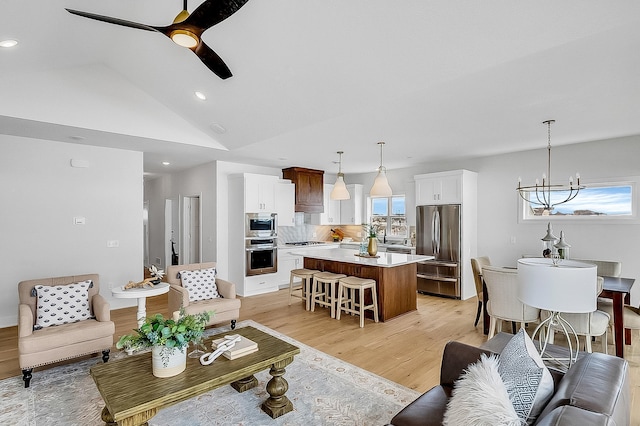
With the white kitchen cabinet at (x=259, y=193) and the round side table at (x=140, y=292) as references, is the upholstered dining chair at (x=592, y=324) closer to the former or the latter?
the round side table at (x=140, y=292)

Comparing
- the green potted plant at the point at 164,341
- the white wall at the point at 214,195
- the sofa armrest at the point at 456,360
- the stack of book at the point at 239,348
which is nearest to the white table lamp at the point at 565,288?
the sofa armrest at the point at 456,360

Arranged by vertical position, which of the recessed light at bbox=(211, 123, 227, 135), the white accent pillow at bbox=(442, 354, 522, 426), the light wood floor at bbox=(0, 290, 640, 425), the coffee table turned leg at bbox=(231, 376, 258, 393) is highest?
the recessed light at bbox=(211, 123, 227, 135)

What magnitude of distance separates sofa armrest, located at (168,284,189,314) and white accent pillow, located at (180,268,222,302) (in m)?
0.13

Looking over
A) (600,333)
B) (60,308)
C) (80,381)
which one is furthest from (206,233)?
(600,333)

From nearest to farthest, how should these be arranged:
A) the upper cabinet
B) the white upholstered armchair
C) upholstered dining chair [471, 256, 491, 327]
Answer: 1. the white upholstered armchair
2. upholstered dining chair [471, 256, 491, 327]
3. the upper cabinet

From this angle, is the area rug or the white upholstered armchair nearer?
the area rug

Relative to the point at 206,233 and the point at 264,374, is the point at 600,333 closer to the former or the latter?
the point at 264,374

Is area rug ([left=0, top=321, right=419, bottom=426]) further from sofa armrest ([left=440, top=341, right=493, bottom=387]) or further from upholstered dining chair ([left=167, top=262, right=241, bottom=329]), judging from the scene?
upholstered dining chair ([left=167, top=262, right=241, bottom=329])

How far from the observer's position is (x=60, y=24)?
2.93 metres

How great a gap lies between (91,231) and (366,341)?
4386 mm

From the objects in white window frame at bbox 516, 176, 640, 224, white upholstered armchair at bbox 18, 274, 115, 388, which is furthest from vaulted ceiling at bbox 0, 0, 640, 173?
white upholstered armchair at bbox 18, 274, 115, 388

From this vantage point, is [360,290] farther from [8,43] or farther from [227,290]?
[8,43]

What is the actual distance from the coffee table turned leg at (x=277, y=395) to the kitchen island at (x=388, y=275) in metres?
2.19

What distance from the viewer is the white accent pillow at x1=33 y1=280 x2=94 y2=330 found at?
3.33 meters
